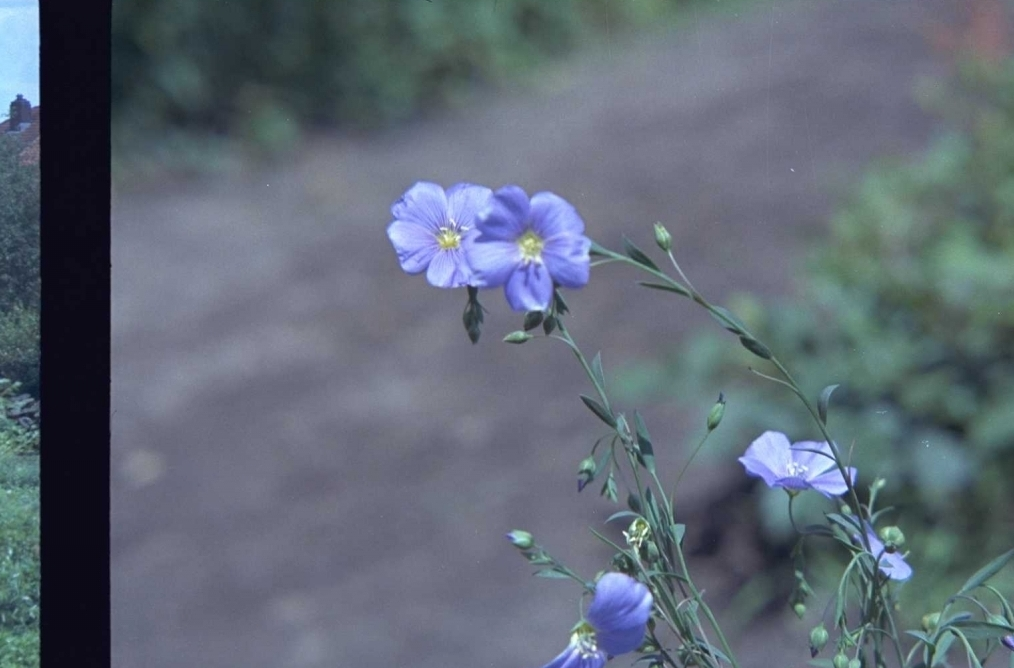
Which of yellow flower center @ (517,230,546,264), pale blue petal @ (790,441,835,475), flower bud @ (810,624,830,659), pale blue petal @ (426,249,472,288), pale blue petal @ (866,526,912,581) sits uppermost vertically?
yellow flower center @ (517,230,546,264)

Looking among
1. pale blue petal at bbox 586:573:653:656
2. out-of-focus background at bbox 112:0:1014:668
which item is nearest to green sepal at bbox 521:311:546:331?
pale blue petal at bbox 586:573:653:656

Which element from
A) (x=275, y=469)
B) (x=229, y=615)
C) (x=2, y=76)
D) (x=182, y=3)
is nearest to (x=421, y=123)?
(x=182, y=3)

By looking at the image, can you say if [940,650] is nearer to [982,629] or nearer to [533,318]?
[982,629]

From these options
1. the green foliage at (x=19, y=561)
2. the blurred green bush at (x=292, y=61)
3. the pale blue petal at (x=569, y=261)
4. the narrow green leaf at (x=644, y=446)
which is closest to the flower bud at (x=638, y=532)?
the narrow green leaf at (x=644, y=446)

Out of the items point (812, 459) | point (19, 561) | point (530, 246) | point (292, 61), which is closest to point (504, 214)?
point (530, 246)

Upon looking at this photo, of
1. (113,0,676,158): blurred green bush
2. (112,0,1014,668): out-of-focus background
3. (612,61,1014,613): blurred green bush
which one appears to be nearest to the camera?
(612,61,1014,613): blurred green bush

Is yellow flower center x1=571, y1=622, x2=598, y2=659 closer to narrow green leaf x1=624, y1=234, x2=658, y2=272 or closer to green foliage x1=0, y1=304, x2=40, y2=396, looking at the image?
narrow green leaf x1=624, y1=234, x2=658, y2=272

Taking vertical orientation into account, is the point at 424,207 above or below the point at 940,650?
above
